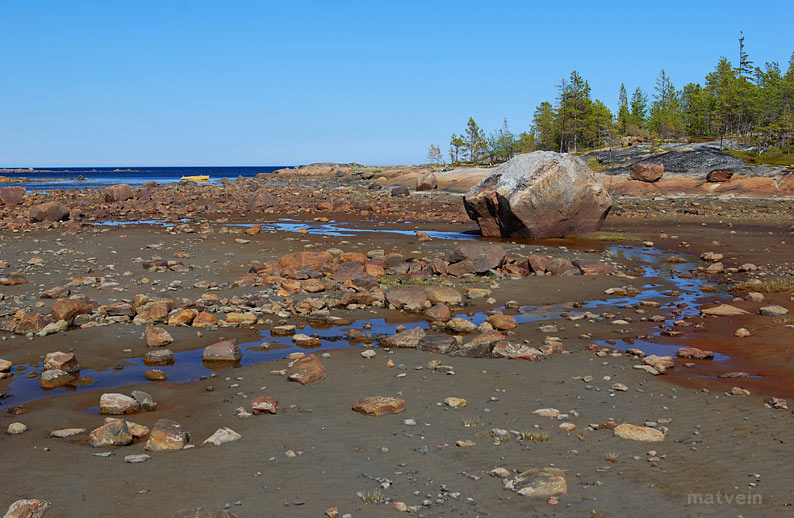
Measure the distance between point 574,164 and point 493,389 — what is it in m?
18.7

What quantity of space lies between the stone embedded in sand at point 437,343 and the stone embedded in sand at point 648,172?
167 ft

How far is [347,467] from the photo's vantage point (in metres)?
5.96

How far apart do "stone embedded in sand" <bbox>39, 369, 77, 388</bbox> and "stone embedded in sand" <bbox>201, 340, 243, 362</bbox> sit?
1929mm

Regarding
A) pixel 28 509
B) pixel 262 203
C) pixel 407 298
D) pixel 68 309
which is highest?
pixel 262 203

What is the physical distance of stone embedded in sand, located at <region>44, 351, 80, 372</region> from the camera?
29.6 ft

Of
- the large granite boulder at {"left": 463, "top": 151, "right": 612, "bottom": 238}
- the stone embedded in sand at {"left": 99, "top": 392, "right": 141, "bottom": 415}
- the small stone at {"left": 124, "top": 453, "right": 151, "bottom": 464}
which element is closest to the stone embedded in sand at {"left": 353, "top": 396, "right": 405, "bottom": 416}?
the small stone at {"left": 124, "top": 453, "right": 151, "bottom": 464}

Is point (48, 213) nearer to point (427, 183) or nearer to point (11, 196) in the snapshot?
point (11, 196)

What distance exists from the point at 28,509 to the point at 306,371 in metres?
4.22

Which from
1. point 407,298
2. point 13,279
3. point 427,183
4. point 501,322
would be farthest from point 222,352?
point 427,183

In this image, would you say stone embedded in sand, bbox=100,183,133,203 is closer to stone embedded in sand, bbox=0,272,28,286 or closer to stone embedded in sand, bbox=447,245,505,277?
stone embedded in sand, bbox=0,272,28,286

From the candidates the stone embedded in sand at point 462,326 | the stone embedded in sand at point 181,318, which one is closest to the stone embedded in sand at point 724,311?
the stone embedded in sand at point 462,326

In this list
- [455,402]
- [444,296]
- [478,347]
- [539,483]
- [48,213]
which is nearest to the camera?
[539,483]

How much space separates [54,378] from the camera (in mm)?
8672

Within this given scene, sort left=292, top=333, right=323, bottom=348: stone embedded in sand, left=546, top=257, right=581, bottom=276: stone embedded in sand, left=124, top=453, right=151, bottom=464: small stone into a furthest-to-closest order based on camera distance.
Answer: left=546, top=257, right=581, bottom=276: stone embedded in sand < left=292, top=333, right=323, bottom=348: stone embedded in sand < left=124, top=453, right=151, bottom=464: small stone
